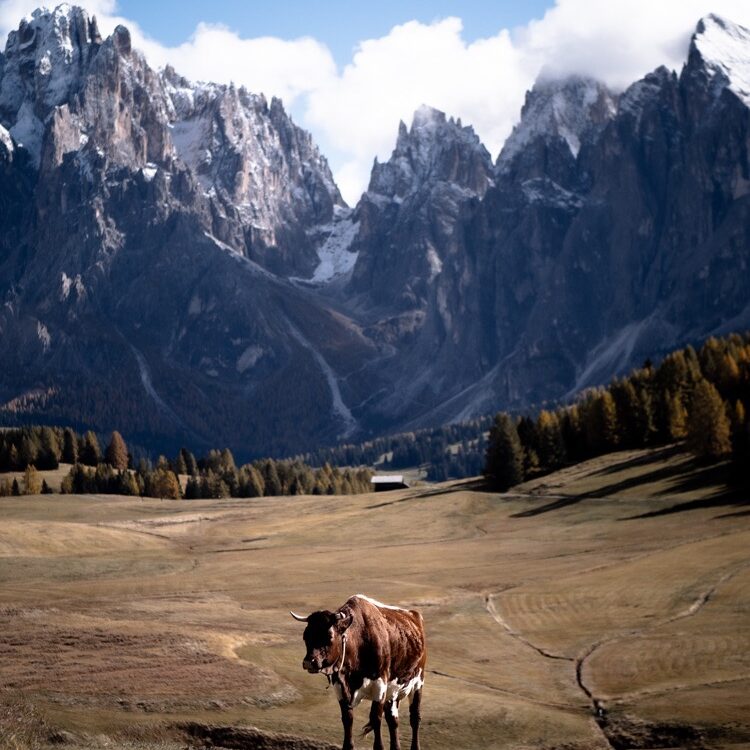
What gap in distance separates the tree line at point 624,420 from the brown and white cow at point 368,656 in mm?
116716

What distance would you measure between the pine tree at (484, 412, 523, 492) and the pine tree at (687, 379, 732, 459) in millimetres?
33550

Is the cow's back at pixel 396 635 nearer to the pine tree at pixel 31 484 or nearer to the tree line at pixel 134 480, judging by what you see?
the tree line at pixel 134 480

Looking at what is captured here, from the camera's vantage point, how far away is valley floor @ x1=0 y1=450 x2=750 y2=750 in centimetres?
3347

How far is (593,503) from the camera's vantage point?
118 meters

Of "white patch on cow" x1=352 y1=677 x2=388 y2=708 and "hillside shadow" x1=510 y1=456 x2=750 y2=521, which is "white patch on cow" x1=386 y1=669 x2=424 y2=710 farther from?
"hillside shadow" x1=510 y1=456 x2=750 y2=521

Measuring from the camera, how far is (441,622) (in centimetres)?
5672

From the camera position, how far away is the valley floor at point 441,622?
33469 mm

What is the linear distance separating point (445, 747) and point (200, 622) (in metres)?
22.5

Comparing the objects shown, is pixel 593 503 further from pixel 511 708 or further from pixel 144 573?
pixel 511 708

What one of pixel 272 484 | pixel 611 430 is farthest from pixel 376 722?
pixel 272 484

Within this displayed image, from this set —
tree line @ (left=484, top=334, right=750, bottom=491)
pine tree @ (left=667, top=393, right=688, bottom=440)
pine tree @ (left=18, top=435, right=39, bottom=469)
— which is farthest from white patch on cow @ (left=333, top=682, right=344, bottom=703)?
pine tree @ (left=18, top=435, right=39, bottom=469)

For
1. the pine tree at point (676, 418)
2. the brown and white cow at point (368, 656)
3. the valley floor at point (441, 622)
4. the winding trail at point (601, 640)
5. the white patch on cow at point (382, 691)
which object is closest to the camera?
the brown and white cow at point (368, 656)

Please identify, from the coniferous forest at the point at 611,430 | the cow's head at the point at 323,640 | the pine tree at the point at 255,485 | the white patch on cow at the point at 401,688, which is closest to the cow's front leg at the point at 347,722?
the cow's head at the point at 323,640

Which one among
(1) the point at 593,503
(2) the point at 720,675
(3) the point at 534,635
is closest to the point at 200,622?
(3) the point at 534,635
